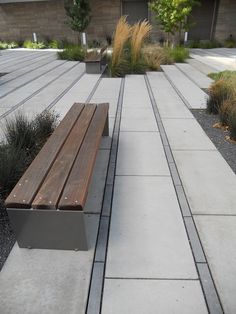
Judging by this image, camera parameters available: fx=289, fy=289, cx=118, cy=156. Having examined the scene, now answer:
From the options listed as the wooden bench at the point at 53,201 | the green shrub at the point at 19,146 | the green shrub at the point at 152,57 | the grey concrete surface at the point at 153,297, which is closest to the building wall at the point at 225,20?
the green shrub at the point at 152,57

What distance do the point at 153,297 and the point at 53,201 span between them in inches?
31.4

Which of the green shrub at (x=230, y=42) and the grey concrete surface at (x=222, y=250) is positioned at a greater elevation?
the green shrub at (x=230, y=42)

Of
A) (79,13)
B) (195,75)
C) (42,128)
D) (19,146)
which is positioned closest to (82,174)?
(19,146)

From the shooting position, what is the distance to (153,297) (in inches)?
63.6

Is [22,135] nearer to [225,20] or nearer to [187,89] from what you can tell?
[187,89]

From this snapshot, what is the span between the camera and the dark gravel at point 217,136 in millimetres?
3163

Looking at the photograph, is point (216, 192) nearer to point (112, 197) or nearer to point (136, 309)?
point (112, 197)

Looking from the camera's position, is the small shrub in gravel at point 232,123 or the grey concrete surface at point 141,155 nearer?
the grey concrete surface at point 141,155

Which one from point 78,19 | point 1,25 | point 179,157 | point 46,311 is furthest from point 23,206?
point 1,25

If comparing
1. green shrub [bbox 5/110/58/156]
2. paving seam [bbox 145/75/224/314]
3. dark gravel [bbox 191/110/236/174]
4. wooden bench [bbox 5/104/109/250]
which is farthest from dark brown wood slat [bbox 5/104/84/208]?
dark gravel [bbox 191/110/236/174]

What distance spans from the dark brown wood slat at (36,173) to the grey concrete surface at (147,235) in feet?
2.06

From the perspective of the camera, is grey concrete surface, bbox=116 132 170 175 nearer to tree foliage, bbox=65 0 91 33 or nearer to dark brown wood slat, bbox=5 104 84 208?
dark brown wood slat, bbox=5 104 84 208

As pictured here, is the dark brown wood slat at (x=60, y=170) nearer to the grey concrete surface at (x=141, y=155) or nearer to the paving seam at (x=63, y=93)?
the grey concrete surface at (x=141, y=155)

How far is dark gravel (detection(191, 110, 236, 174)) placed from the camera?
316cm
